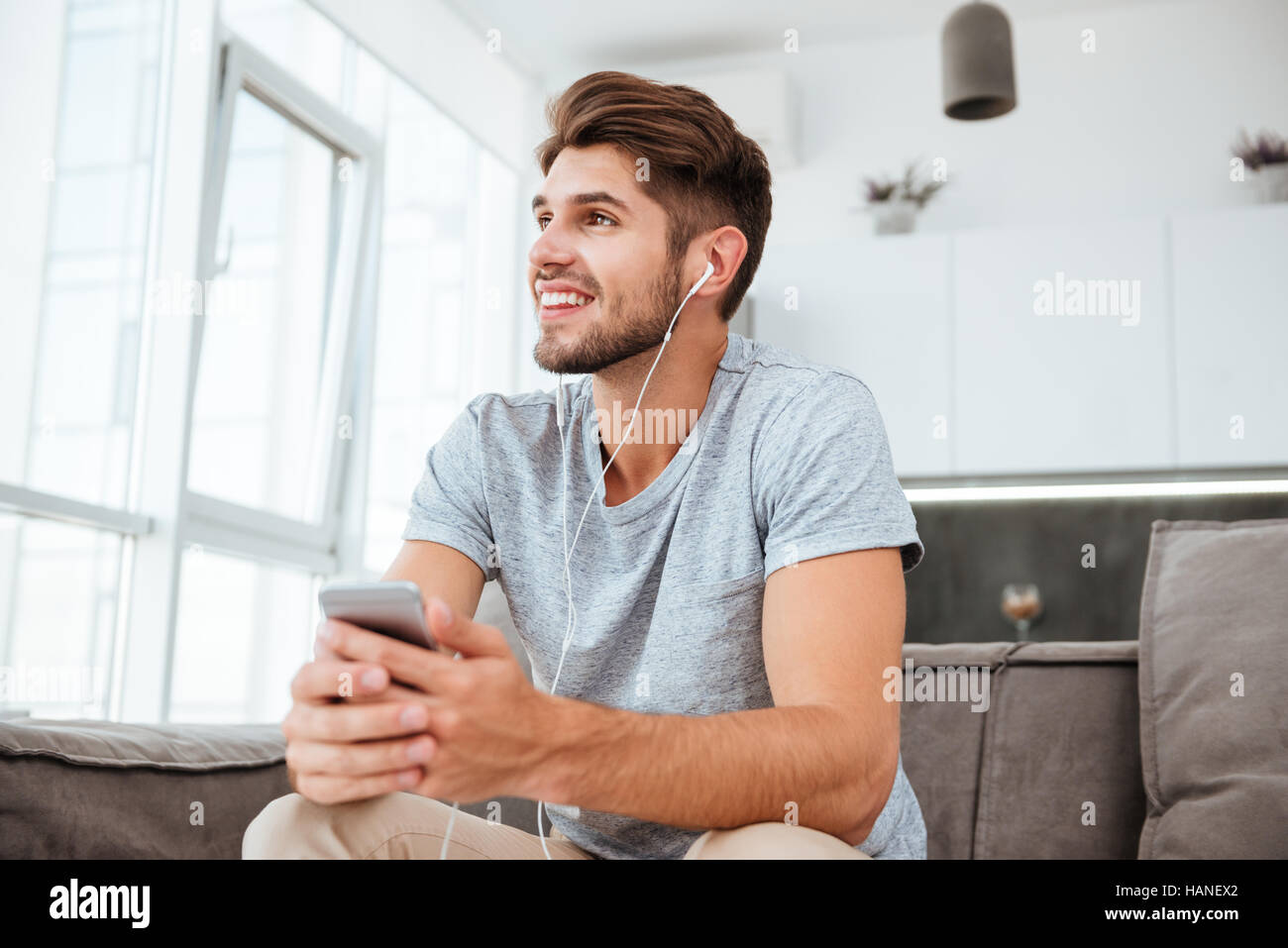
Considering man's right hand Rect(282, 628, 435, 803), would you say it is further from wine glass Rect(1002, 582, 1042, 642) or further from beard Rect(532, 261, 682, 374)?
wine glass Rect(1002, 582, 1042, 642)

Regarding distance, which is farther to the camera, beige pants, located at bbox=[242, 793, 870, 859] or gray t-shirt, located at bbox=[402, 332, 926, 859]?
gray t-shirt, located at bbox=[402, 332, 926, 859]

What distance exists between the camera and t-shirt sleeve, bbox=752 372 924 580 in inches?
45.6

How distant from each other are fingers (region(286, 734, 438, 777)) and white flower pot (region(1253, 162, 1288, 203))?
406 cm

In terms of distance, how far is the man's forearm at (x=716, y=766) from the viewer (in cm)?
92

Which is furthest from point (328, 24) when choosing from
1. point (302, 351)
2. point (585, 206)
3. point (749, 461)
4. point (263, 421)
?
point (749, 461)

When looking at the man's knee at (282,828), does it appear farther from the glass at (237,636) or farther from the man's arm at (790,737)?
the glass at (237,636)

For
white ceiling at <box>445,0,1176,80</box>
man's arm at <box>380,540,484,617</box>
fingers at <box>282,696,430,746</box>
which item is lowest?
fingers at <box>282,696,430,746</box>

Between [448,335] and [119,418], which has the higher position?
[448,335]

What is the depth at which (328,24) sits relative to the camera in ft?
12.6

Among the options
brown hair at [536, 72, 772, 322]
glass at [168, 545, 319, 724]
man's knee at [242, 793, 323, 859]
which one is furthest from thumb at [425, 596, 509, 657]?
glass at [168, 545, 319, 724]

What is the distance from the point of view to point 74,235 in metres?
2.86

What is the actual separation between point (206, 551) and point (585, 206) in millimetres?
2170

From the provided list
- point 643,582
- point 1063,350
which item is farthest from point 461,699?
point 1063,350

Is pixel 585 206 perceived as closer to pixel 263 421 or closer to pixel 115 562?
pixel 115 562
